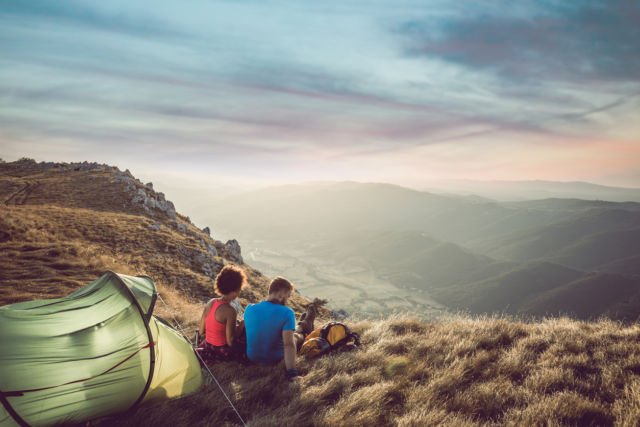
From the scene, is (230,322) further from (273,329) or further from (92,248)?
(92,248)

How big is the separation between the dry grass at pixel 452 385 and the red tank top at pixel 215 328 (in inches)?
19.6

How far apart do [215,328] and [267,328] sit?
1.39 meters

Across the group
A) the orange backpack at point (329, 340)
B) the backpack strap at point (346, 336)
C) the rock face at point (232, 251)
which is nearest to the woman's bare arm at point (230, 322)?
the orange backpack at point (329, 340)

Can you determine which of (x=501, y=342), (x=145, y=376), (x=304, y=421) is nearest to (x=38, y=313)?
(x=145, y=376)

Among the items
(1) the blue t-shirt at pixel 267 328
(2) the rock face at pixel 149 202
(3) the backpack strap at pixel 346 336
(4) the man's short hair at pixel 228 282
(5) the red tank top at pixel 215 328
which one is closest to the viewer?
(1) the blue t-shirt at pixel 267 328

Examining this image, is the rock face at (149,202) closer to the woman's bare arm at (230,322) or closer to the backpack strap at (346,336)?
the woman's bare arm at (230,322)

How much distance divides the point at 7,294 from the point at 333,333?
12.9 m

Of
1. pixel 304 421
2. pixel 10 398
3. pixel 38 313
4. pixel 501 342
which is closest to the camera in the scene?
pixel 10 398

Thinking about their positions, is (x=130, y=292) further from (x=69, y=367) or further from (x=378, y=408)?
(x=378, y=408)

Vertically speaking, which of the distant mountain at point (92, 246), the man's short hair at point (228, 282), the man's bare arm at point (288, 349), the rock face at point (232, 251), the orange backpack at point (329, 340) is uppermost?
the man's short hair at point (228, 282)

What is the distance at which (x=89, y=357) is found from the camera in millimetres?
5031

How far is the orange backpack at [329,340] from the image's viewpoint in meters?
6.98

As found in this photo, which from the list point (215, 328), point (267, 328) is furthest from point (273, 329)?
point (215, 328)

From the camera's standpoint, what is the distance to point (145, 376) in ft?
17.7
